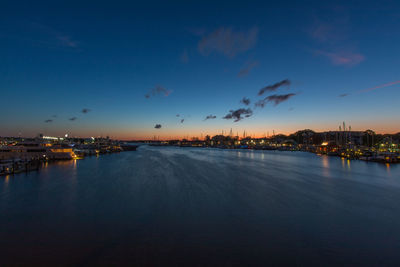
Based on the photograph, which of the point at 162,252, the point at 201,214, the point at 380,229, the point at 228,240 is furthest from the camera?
the point at 201,214

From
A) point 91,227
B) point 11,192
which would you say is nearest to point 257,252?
point 91,227

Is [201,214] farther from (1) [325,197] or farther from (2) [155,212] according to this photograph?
(1) [325,197]

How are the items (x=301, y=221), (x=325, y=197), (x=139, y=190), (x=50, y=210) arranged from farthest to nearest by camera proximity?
(x=139, y=190) < (x=325, y=197) < (x=50, y=210) < (x=301, y=221)

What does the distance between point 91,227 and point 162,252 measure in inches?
165

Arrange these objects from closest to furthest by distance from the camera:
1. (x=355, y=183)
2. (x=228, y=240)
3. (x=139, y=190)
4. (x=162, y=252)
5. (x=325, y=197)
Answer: (x=162, y=252) < (x=228, y=240) < (x=325, y=197) < (x=139, y=190) < (x=355, y=183)

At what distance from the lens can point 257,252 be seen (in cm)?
734

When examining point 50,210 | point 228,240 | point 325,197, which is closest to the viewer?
point 228,240

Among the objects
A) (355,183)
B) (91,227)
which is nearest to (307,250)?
(91,227)

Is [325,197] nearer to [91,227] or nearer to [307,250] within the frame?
[307,250]

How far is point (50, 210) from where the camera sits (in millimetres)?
11836

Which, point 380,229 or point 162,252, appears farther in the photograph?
point 380,229

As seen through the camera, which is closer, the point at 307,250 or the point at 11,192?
the point at 307,250

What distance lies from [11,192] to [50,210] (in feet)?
22.9

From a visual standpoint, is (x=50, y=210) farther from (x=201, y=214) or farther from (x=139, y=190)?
(x=201, y=214)
